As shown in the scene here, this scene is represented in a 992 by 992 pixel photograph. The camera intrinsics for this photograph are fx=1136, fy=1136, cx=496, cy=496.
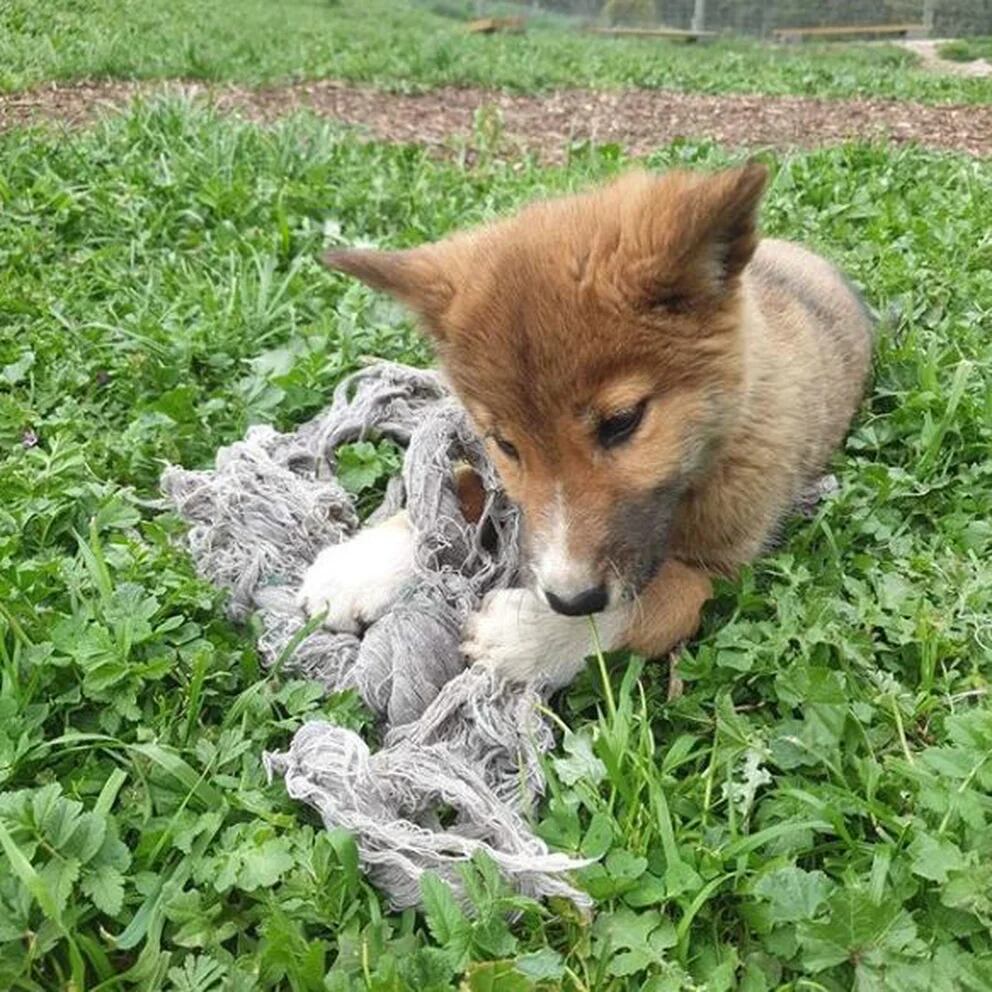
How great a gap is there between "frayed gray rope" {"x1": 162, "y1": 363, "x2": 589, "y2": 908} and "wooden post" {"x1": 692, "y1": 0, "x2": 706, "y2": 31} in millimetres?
19979

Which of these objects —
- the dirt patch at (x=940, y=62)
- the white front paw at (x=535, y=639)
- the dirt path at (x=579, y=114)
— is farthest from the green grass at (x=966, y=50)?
the white front paw at (x=535, y=639)

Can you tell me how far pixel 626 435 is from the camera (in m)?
2.55

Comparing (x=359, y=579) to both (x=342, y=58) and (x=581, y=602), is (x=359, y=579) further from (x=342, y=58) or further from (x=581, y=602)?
(x=342, y=58)

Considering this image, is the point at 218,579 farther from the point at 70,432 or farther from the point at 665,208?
the point at 665,208

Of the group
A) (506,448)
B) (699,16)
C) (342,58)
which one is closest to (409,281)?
(506,448)

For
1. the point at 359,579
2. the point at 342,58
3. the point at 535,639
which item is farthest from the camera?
the point at 342,58

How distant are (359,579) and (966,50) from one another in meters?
18.5

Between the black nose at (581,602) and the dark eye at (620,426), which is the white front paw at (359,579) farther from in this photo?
Answer: the dark eye at (620,426)

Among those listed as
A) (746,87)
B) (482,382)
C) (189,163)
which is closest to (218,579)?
(482,382)

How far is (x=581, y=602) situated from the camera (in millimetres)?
2426

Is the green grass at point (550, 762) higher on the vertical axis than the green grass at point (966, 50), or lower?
higher

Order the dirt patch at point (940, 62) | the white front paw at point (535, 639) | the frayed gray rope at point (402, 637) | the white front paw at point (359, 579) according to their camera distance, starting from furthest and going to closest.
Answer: the dirt patch at point (940, 62) < the white front paw at point (359, 579) < the white front paw at point (535, 639) < the frayed gray rope at point (402, 637)

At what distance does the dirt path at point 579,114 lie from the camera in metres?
7.76

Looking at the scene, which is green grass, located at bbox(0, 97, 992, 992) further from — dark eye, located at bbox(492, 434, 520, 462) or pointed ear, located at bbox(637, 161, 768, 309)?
pointed ear, located at bbox(637, 161, 768, 309)
